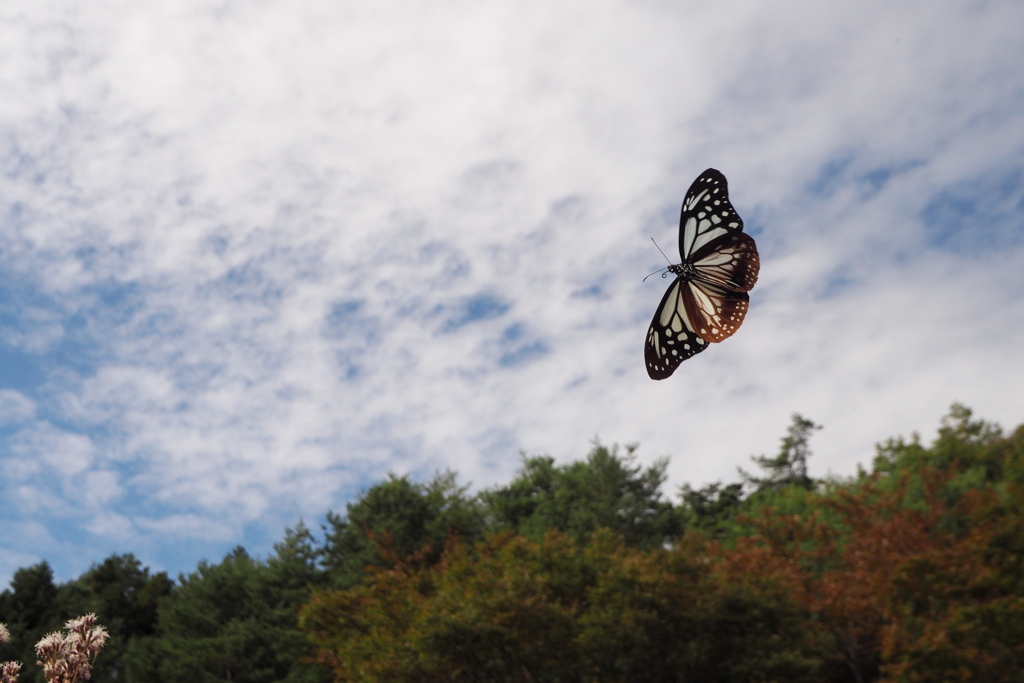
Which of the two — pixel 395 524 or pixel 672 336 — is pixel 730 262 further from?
pixel 395 524

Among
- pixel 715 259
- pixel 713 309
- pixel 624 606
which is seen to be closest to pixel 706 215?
pixel 715 259

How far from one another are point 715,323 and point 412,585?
1713 centimetres

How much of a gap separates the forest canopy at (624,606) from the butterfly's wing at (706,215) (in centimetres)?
1240

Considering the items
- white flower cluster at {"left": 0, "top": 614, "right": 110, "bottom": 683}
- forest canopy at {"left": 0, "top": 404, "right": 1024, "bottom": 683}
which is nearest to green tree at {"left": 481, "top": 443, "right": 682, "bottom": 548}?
forest canopy at {"left": 0, "top": 404, "right": 1024, "bottom": 683}

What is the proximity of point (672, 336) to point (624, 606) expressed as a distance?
13.1 metres

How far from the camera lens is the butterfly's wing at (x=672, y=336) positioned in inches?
83.1

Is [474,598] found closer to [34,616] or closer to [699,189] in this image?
[699,189]

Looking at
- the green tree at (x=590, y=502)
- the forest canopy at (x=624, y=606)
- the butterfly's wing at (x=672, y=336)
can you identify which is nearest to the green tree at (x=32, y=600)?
the forest canopy at (x=624, y=606)

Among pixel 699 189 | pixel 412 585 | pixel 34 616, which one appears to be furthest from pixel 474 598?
pixel 34 616

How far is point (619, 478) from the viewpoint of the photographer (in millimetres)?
29688

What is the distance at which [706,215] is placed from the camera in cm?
238

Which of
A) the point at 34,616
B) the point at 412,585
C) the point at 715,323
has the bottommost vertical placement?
the point at 715,323

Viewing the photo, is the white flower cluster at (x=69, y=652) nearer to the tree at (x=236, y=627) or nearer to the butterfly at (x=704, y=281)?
the butterfly at (x=704, y=281)

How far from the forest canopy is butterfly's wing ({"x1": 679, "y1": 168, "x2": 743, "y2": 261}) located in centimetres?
1240
